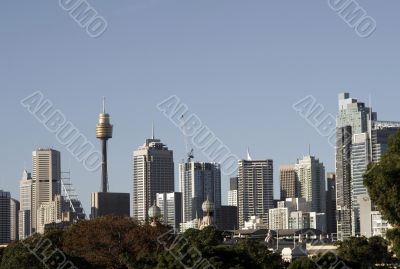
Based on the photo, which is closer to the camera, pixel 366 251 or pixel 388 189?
pixel 388 189

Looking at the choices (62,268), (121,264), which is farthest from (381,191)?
(121,264)

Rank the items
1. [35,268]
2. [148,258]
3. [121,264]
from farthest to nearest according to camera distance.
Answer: [121,264] → [148,258] → [35,268]

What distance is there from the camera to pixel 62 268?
84.1 meters

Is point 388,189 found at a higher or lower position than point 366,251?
higher

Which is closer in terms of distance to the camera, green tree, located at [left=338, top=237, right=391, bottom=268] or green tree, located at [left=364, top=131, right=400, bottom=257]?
green tree, located at [left=364, top=131, right=400, bottom=257]

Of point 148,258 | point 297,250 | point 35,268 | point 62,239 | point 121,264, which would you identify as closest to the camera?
point 35,268

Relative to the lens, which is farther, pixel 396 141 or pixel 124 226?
pixel 124 226

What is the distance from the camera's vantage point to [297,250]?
160 meters

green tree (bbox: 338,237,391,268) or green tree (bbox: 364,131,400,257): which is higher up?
green tree (bbox: 364,131,400,257)

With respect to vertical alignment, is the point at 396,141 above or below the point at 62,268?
above

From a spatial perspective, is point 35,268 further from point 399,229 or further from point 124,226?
point 399,229

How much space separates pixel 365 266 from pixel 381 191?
62659 millimetres

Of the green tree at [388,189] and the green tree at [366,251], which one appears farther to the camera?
the green tree at [366,251]

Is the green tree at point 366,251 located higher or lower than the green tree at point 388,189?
lower
